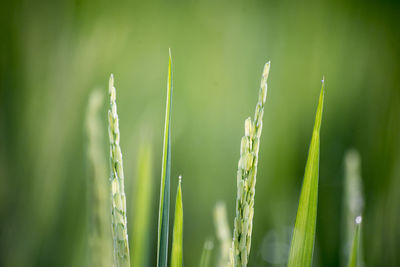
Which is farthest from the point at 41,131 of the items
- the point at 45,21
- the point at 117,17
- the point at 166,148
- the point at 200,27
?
the point at 200,27

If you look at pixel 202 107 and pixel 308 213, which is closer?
pixel 308 213

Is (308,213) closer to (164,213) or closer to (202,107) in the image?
(164,213)

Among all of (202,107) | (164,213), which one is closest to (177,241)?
(164,213)

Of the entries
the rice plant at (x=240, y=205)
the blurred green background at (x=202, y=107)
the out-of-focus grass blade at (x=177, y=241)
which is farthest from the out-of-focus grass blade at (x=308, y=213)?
the blurred green background at (x=202, y=107)

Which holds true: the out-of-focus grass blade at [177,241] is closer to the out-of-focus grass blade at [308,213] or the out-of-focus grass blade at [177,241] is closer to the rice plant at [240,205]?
the rice plant at [240,205]

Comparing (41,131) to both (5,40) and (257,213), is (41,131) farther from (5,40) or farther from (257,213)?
(257,213)

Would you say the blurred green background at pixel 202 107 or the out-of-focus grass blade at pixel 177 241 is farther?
the blurred green background at pixel 202 107

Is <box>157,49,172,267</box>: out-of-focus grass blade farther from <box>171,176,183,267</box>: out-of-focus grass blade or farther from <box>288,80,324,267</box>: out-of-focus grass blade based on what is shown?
<box>288,80,324,267</box>: out-of-focus grass blade
